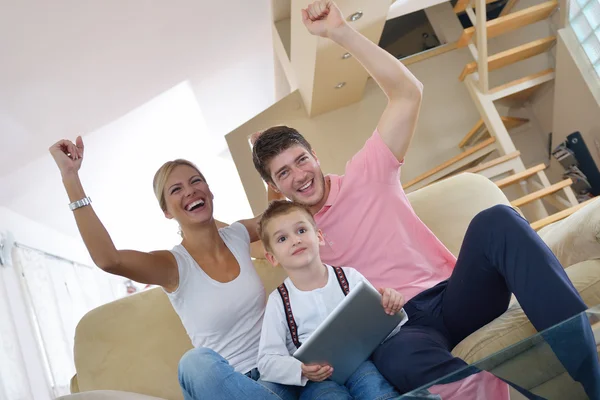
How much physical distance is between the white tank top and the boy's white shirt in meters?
0.14

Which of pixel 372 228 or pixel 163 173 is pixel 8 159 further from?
pixel 372 228

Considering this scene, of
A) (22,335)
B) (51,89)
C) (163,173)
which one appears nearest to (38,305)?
(22,335)

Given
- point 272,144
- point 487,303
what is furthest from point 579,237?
point 272,144

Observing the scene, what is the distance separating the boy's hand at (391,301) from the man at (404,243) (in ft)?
0.25

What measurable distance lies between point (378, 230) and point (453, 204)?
20.3 inches

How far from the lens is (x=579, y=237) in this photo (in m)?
1.44

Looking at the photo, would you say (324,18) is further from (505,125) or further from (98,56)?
(505,125)

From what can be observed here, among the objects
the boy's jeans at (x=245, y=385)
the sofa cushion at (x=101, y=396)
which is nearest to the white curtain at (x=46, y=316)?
the sofa cushion at (x=101, y=396)

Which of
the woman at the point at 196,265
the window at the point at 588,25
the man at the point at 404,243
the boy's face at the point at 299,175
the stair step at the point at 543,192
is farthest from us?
the window at the point at 588,25

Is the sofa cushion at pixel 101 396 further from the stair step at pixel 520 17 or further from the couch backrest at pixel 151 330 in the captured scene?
the stair step at pixel 520 17

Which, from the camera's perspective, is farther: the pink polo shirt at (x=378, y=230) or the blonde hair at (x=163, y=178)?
the blonde hair at (x=163, y=178)

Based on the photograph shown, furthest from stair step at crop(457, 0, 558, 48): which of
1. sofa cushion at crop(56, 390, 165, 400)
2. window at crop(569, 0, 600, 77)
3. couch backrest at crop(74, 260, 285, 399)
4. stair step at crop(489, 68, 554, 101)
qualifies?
sofa cushion at crop(56, 390, 165, 400)

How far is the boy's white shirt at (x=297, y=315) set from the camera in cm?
134

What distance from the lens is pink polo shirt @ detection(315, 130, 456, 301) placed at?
1.48 m
